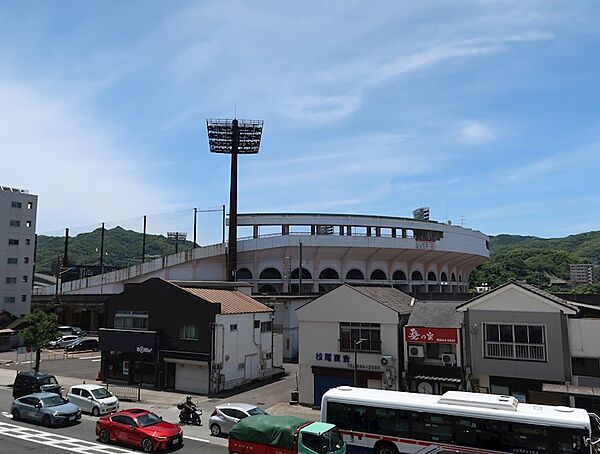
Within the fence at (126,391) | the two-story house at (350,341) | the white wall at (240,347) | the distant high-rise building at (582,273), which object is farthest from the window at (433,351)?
the distant high-rise building at (582,273)

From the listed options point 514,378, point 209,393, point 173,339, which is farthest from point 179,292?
point 514,378

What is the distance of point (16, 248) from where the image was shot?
2822 inches

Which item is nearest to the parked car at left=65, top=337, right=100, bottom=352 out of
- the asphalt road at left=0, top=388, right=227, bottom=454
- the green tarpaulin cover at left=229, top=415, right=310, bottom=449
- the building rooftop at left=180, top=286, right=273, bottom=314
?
the building rooftop at left=180, top=286, right=273, bottom=314

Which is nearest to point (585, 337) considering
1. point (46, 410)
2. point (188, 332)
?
point (188, 332)

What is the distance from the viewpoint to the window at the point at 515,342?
25156 mm

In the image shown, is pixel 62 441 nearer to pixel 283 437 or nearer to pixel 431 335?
pixel 283 437

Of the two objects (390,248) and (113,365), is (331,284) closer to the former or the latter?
(390,248)

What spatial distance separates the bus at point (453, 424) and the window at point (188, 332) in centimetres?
1705

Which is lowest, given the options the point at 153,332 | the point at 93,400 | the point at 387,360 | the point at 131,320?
the point at 93,400

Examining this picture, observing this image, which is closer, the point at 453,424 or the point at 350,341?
the point at 453,424

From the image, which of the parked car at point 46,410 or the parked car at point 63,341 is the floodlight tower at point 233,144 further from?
the parked car at point 46,410

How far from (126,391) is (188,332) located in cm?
561

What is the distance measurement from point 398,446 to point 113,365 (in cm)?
2725

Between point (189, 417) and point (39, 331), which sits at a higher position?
point (39, 331)
